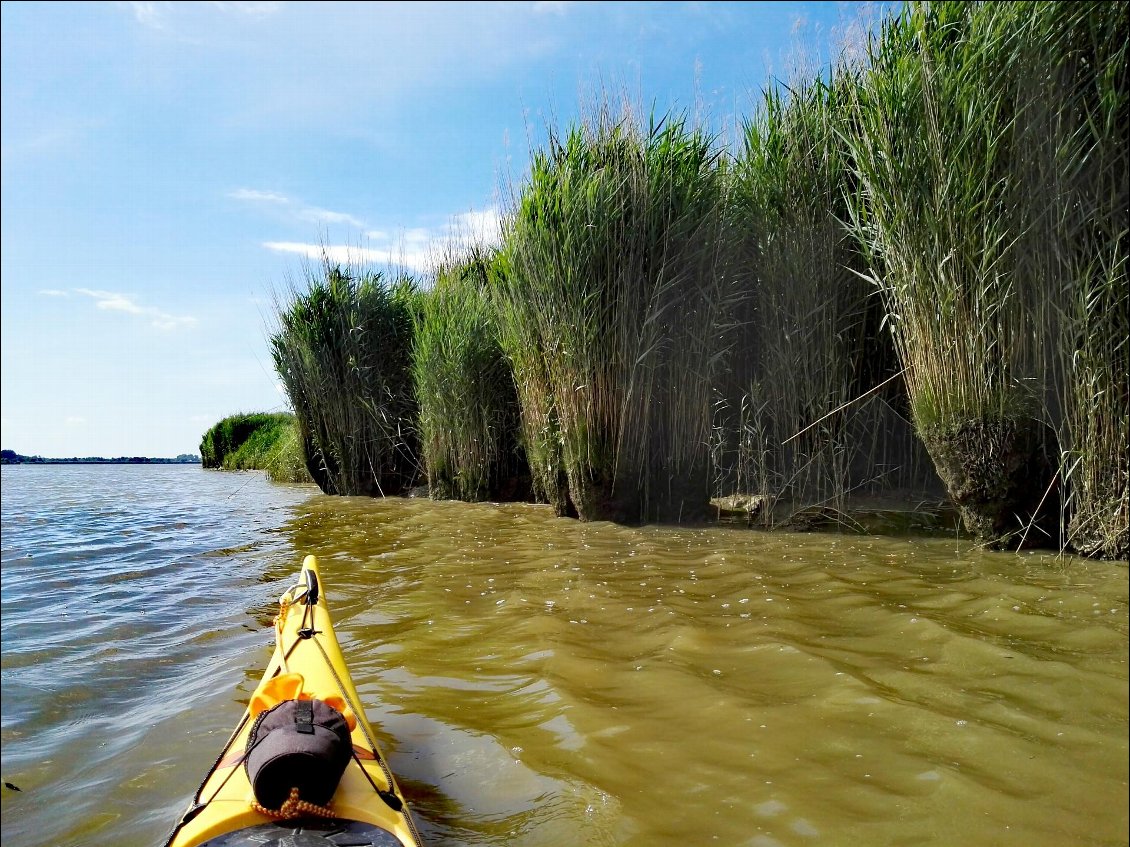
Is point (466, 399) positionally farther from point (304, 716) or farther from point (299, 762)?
point (299, 762)

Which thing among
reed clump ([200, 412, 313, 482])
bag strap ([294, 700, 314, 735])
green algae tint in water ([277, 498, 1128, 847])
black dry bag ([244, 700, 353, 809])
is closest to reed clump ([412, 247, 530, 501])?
green algae tint in water ([277, 498, 1128, 847])

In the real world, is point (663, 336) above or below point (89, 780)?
above

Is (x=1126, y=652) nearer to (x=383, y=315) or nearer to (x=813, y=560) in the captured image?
(x=813, y=560)

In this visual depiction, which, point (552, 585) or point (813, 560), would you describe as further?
point (813, 560)

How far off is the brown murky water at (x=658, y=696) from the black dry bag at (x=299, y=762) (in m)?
0.35

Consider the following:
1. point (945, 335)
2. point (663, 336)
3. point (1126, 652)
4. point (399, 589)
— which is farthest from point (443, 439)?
point (1126, 652)

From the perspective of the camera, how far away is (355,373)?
10.1 m

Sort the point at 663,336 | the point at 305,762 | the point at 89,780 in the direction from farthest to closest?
the point at 663,336 < the point at 89,780 < the point at 305,762

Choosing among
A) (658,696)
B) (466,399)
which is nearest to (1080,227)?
(658,696)

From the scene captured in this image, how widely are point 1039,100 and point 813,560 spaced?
9.78 ft

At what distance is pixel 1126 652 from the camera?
2775mm

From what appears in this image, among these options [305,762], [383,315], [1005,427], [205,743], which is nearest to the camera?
[305,762]

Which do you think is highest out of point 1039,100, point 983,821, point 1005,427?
point 1039,100

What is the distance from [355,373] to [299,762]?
342 inches
